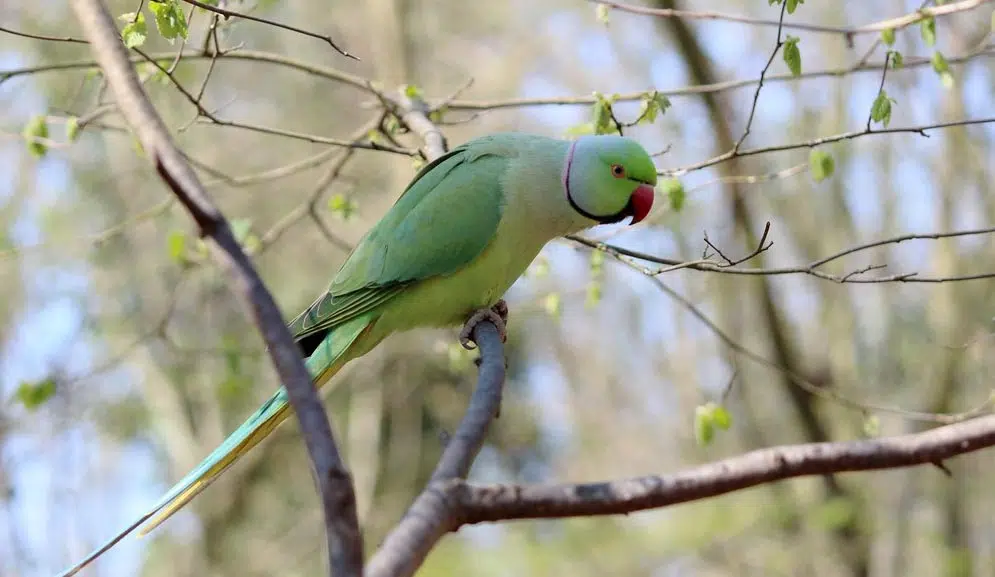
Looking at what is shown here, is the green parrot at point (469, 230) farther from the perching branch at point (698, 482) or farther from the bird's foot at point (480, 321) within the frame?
the perching branch at point (698, 482)

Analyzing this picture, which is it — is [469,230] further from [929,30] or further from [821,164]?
[929,30]

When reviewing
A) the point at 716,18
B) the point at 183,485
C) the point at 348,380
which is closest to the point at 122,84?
the point at 183,485

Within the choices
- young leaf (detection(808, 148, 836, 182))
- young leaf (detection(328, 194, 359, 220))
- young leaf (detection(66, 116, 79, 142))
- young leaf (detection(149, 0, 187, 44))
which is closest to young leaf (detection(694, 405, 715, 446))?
young leaf (detection(808, 148, 836, 182))

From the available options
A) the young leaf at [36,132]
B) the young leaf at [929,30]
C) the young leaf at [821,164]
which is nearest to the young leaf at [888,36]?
the young leaf at [929,30]

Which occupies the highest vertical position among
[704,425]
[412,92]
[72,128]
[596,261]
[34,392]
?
[412,92]

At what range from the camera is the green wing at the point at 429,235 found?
335 cm

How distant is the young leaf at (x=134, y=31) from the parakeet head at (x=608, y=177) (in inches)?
56.0

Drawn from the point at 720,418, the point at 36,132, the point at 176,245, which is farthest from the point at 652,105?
the point at 36,132

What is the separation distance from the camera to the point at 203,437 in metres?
9.73

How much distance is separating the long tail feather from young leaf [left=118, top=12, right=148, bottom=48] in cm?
108

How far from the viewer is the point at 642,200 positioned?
3223mm

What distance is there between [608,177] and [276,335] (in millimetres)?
1960

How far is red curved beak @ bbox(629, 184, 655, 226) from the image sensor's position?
3.20 m

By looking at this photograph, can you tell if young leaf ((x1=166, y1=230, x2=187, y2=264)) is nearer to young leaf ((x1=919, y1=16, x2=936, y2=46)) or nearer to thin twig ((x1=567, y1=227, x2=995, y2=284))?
thin twig ((x1=567, y1=227, x2=995, y2=284))
